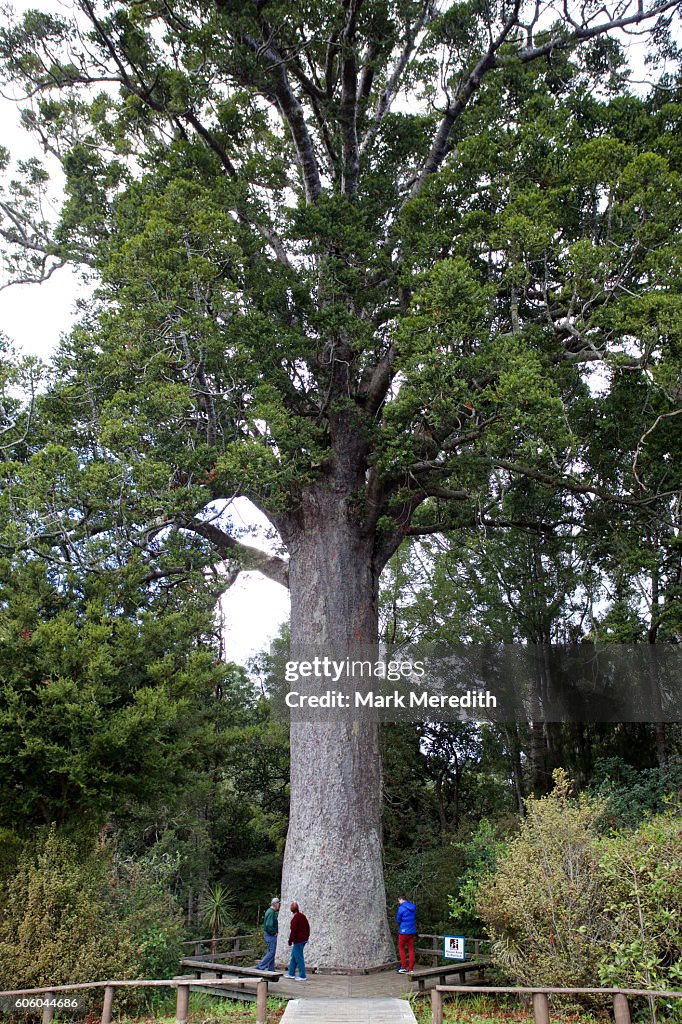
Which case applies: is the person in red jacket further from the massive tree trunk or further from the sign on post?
the sign on post

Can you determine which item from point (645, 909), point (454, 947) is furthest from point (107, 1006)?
point (645, 909)

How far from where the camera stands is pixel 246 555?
41.1 feet

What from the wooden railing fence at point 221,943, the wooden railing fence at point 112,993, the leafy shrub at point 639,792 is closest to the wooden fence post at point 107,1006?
the wooden railing fence at point 112,993

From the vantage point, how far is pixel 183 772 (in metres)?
9.85

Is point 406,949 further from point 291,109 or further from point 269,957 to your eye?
point 291,109

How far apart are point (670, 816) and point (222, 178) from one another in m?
10.9

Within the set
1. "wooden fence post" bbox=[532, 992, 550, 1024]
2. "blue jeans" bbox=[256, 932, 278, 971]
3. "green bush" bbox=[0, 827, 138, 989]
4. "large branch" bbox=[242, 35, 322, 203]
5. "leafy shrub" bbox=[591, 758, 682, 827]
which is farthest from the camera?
"leafy shrub" bbox=[591, 758, 682, 827]

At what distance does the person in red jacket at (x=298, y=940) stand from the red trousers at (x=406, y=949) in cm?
131

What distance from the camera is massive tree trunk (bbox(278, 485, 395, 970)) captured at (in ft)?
34.0

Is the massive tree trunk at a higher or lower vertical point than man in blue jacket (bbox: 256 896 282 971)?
higher

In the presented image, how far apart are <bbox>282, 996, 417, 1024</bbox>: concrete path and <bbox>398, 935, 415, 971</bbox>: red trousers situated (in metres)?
1.51

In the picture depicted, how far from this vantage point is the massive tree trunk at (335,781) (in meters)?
10.4

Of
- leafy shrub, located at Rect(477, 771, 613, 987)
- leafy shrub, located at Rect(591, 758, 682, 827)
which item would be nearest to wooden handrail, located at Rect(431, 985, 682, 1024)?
leafy shrub, located at Rect(477, 771, 613, 987)

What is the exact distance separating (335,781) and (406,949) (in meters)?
2.30
